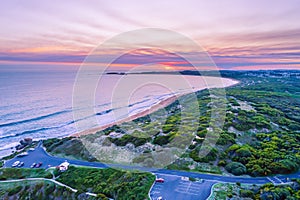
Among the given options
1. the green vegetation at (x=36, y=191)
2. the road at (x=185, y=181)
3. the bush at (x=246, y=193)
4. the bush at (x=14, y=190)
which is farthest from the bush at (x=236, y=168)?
the bush at (x=14, y=190)

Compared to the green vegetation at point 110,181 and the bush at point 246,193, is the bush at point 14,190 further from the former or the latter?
the bush at point 246,193

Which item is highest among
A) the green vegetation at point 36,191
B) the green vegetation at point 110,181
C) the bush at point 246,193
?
the bush at point 246,193

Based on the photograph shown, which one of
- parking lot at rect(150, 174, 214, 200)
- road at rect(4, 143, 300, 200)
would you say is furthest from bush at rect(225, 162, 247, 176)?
parking lot at rect(150, 174, 214, 200)

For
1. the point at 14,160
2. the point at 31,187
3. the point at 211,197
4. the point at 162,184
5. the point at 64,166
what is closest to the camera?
the point at 211,197

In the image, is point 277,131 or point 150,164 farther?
point 277,131

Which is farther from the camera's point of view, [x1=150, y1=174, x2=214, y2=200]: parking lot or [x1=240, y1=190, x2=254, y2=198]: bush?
[x1=150, y1=174, x2=214, y2=200]: parking lot

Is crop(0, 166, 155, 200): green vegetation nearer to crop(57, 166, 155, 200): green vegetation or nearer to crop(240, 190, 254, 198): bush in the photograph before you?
crop(57, 166, 155, 200): green vegetation

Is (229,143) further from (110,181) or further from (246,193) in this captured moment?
(110,181)

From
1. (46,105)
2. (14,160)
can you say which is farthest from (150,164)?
(46,105)

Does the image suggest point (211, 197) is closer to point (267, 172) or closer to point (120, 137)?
point (267, 172)
